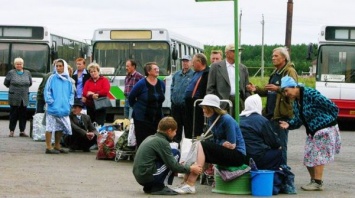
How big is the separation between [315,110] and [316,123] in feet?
0.56

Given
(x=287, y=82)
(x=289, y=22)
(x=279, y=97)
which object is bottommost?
(x=279, y=97)

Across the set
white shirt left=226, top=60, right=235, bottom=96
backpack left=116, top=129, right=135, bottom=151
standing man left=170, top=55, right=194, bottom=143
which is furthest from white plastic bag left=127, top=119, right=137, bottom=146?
white shirt left=226, top=60, right=235, bottom=96

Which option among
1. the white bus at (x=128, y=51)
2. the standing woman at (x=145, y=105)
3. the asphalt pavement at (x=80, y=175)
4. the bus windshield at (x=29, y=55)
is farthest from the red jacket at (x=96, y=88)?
the bus windshield at (x=29, y=55)

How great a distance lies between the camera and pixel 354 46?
30422mm

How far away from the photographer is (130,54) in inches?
1203

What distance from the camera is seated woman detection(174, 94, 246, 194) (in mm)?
13320

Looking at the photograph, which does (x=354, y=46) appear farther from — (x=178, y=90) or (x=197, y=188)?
(x=197, y=188)

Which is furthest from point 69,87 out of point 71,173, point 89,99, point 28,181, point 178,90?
point 28,181

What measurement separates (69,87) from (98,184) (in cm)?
558

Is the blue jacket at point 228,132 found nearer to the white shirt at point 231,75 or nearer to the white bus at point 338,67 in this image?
the white shirt at point 231,75

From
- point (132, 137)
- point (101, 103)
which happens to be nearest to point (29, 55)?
point (101, 103)

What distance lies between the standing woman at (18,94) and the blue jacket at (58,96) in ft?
15.7

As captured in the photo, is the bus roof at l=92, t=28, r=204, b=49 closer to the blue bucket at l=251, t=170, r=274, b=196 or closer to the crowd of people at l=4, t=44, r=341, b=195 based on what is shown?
the crowd of people at l=4, t=44, r=341, b=195

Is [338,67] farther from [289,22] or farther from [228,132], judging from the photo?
[228,132]
